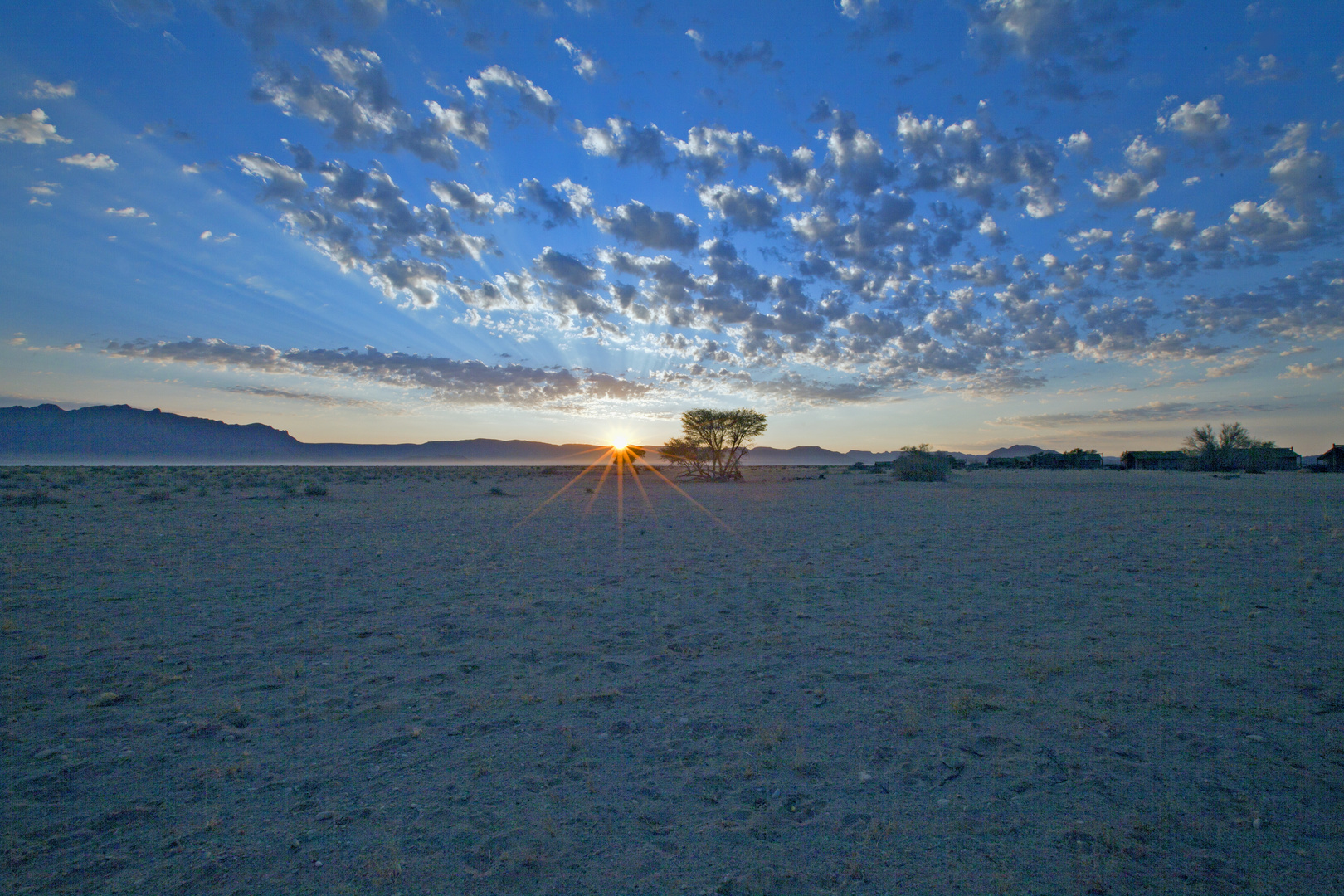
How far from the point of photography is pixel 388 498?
92.9 feet

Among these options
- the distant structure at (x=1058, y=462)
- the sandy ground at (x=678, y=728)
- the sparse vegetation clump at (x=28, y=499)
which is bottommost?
the sparse vegetation clump at (x=28, y=499)

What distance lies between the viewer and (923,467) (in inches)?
1724

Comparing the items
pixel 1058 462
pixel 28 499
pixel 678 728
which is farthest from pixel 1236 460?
pixel 28 499

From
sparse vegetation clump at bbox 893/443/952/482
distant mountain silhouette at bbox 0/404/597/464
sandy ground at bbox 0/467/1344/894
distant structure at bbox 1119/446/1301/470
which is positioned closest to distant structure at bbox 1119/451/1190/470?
distant structure at bbox 1119/446/1301/470

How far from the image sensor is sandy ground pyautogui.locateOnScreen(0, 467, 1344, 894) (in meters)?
3.07

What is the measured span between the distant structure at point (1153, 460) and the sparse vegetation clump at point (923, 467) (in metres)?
31.4

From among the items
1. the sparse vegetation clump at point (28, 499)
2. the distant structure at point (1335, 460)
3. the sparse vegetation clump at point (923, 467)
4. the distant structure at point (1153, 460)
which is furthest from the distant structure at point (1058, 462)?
the sparse vegetation clump at point (28, 499)

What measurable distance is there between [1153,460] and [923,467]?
37.0m

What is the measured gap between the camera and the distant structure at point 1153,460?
58062 millimetres

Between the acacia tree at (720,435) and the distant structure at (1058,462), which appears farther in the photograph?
the distant structure at (1058,462)

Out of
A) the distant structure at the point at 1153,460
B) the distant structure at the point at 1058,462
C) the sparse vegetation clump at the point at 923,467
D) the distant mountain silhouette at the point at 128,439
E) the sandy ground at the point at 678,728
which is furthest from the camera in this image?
the distant mountain silhouette at the point at 128,439

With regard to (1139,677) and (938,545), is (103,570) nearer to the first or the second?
(1139,677)

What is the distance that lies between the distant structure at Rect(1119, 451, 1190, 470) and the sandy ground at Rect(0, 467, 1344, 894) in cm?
6201

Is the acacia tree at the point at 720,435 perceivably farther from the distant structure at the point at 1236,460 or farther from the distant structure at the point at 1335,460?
the distant structure at the point at 1335,460
